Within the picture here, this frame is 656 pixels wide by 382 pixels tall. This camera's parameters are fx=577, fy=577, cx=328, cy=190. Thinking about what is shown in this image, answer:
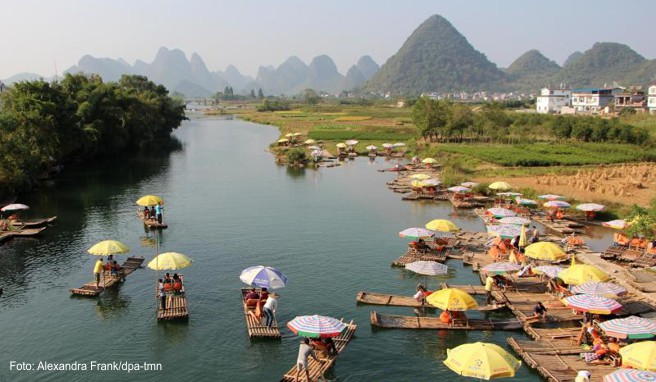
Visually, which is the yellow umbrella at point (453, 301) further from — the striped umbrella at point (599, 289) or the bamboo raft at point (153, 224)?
the bamboo raft at point (153, 224)

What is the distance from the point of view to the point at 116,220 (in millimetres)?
38562

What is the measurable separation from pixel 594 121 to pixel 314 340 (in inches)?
2828

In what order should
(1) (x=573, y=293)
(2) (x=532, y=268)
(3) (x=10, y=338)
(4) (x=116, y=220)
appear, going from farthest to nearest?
(4) (x=116, y=220) < (2) (x=532, y=268) < (1) (x=573, y=293) < (3) (x=10, y=338)

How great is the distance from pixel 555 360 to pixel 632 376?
3.68 metres

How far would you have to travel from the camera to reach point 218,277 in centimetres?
2702

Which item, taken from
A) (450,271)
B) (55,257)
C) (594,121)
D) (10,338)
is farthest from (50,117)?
(594,121)

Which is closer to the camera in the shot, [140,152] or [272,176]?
[272,176]

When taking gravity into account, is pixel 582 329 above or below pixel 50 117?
below

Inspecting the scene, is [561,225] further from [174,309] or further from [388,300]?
[174,309]

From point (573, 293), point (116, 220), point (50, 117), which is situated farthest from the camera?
point (50, 117)

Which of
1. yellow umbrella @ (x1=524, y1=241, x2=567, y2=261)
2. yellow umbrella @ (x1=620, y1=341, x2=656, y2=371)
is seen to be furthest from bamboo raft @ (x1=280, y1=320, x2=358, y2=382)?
yellow umbrella @ (x1=524, y1=241, x2=567, y2=261)

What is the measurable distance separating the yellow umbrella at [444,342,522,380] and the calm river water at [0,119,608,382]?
2596 mm

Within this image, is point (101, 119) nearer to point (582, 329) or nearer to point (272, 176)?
point (272, 176)

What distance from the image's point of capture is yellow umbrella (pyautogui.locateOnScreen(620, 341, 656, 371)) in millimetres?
15830
